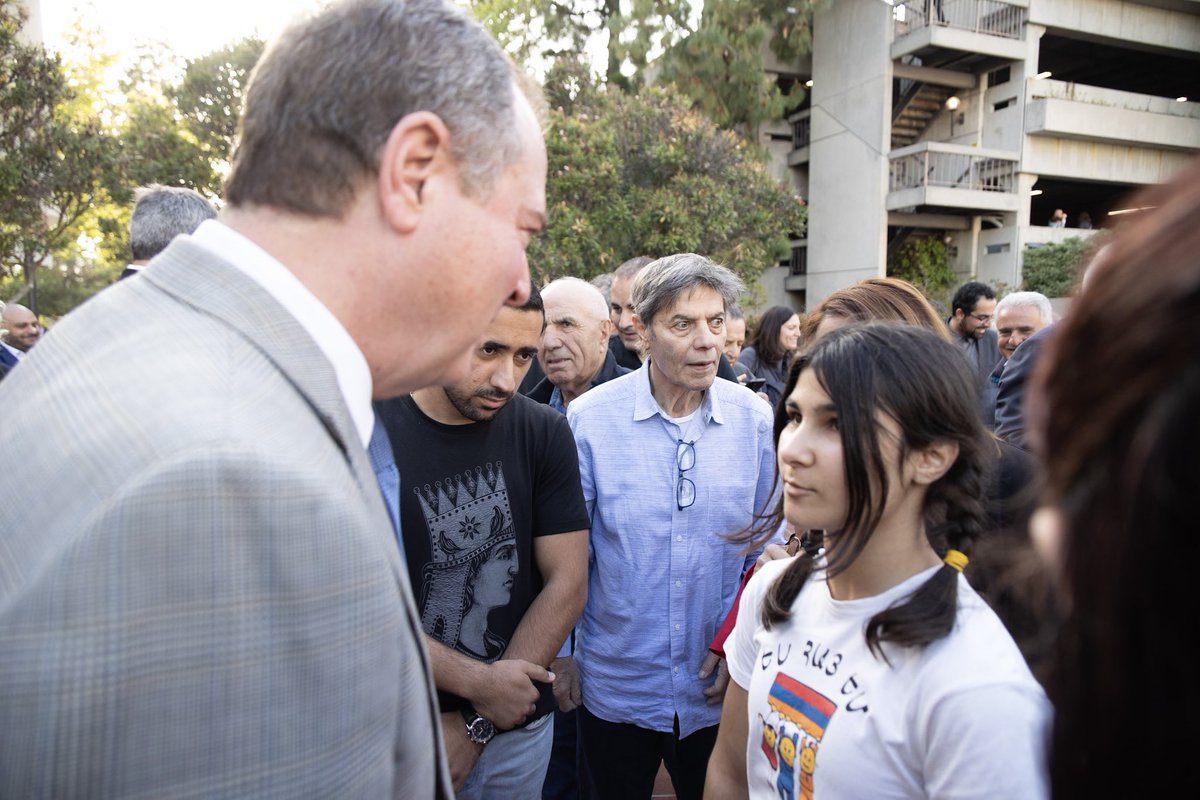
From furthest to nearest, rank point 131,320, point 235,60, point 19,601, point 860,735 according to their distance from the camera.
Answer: point 235,60 < point 860,735 < point 131,320 < point 19,601

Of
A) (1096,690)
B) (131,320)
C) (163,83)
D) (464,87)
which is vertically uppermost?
(163,83)

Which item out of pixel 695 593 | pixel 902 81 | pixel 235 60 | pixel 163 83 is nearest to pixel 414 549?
pixel 695 593

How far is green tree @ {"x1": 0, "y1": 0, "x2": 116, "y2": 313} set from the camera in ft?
33.2

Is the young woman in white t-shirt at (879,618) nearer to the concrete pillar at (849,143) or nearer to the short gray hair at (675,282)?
the short gray hair at (675,282)

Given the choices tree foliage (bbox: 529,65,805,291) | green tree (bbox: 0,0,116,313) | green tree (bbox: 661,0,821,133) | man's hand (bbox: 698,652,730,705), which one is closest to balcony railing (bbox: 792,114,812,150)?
green tree (bbox: 661,0,821,133)

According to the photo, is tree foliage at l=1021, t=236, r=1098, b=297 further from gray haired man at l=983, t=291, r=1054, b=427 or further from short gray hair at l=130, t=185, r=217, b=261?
short gray hair at l=130, t=185, r=217, b=261

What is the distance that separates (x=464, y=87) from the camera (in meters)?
1.06

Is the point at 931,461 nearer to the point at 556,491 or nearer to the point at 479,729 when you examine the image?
the point at 556,491

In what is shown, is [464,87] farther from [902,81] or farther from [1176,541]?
[902,81]

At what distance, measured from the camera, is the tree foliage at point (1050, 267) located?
59.9ft

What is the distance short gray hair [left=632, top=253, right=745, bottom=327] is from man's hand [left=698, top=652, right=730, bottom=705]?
1364 mm

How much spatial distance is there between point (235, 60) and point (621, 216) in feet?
28.8

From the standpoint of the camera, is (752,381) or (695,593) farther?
(752,381)

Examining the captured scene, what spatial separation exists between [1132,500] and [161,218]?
13.7 feet
